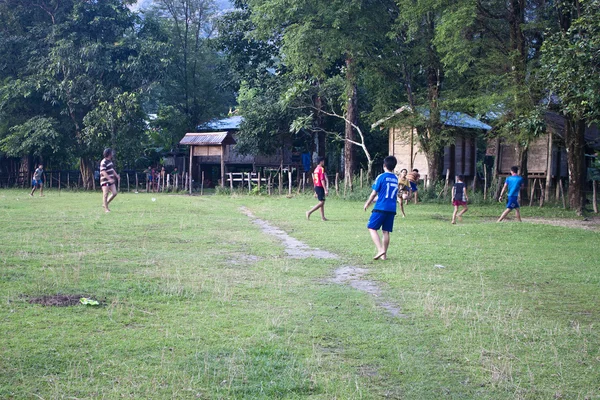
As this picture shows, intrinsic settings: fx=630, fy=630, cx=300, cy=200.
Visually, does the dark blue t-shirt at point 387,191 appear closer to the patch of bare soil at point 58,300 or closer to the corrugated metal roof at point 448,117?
the patch of bare soil at point 58,300

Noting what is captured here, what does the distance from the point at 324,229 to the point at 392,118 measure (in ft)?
46.2

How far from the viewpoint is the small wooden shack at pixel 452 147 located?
28859 millimetres

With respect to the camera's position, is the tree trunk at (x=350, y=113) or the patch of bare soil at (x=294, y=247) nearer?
the patch of bare soil at (x=294, y=247)

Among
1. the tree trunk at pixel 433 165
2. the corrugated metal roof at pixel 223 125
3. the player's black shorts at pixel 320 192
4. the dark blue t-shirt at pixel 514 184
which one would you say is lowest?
the player's black shorts at pixel 320 192

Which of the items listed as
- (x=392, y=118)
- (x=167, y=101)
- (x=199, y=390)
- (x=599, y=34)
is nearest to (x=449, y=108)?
(x=392, y=118)

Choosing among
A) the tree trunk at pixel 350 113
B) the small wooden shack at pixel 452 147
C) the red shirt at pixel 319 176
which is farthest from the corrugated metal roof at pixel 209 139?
the red shirt at pixel 319 176

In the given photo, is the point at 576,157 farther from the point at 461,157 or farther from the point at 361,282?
the point at 361,282

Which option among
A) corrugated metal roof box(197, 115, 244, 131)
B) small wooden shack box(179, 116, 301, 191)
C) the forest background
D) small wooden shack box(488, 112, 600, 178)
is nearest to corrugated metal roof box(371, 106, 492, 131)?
the forest background

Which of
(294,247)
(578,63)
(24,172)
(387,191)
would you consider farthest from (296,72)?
(24,172)

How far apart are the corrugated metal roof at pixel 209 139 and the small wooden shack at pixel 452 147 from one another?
10381 mm

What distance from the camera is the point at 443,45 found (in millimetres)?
22219

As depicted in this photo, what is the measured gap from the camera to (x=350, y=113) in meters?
30.7

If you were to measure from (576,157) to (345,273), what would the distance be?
47.8 ft

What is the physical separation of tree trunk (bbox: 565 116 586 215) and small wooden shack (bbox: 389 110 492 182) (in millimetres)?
6264
